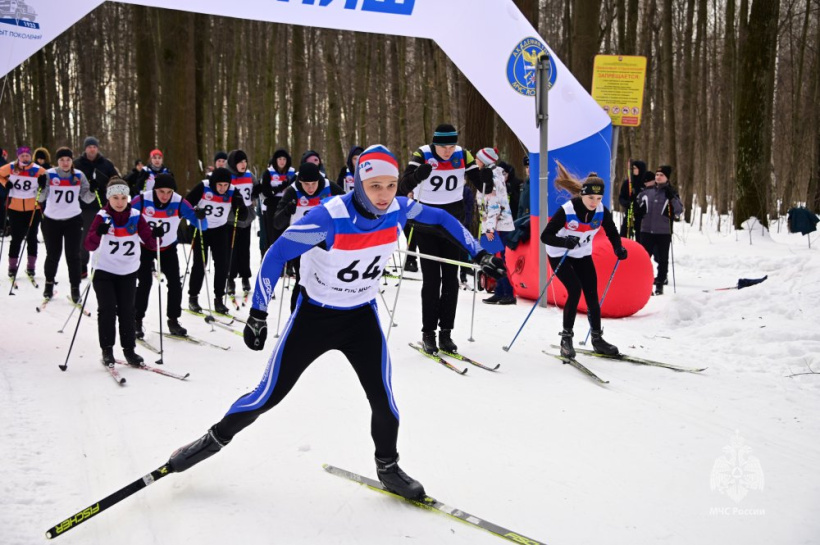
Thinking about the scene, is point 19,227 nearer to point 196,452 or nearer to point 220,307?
point 220,307

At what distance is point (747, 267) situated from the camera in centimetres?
1298

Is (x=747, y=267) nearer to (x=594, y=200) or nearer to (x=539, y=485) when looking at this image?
(x=594, y=200)

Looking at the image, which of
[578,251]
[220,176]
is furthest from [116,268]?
[578,251]

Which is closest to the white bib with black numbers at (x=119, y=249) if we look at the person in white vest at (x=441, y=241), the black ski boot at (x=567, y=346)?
the person in white vest at (x=441, y=241)

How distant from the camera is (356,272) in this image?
383 centimetres

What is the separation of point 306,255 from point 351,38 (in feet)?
86.6

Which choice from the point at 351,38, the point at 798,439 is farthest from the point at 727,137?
the point at 798,439

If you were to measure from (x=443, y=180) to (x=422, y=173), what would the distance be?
0.59 meters

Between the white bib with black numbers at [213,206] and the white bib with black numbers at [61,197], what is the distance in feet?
6.43

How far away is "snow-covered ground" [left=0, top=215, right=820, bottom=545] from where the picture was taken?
12.0 ft

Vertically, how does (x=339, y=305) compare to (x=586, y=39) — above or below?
below

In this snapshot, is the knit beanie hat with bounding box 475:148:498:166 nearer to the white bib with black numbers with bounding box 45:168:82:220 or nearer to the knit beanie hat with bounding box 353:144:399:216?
the white bib with black numbers with bounding box 45:168:82:220

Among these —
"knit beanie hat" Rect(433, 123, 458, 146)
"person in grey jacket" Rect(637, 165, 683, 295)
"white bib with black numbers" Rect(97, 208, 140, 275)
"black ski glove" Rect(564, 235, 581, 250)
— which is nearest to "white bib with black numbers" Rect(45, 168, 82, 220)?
"white bib with black numbers" Rect(97, 208, 140, 275)

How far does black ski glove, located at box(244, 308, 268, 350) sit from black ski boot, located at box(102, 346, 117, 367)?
3.41m
